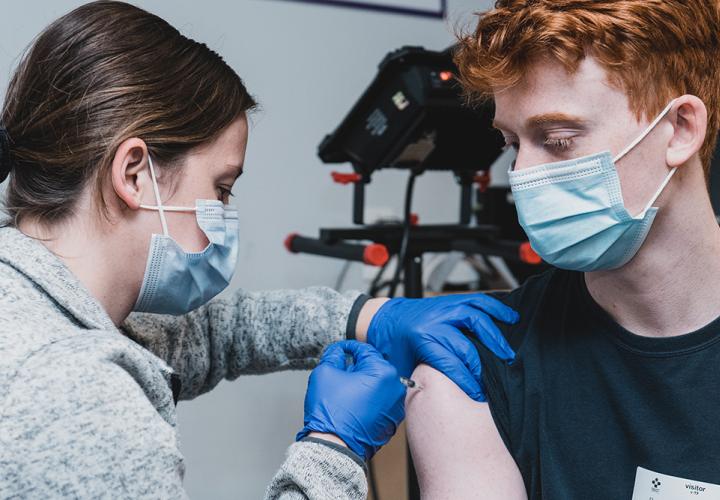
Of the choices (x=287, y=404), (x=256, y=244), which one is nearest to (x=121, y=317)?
(x=256, y=244)

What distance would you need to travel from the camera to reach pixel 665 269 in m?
1.12

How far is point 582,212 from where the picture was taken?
110cm

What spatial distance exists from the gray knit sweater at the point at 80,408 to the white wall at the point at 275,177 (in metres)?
1.25

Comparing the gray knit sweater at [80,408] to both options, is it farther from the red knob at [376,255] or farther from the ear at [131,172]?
the red knob at [376,255]

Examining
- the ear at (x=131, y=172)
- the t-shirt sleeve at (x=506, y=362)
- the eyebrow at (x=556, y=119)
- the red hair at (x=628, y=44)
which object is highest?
the red hair at (x=628, y=44)

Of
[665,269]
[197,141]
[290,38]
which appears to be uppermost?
[290,38]

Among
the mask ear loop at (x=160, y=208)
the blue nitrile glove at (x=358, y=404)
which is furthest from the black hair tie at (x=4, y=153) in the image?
the blue nitrile glove at (x=358, y=404)

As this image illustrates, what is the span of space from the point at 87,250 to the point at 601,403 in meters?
0.80

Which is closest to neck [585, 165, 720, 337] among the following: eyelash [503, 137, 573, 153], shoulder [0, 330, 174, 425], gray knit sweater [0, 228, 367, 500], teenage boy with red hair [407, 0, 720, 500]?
teenage boy with red hair [407, 0, 720, 500]

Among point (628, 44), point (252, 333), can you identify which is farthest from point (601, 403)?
point (252, 333)

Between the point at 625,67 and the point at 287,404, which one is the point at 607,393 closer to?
the point at 625,67

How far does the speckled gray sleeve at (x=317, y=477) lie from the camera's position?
3.35 feet

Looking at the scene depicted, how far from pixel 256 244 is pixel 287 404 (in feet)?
1.83

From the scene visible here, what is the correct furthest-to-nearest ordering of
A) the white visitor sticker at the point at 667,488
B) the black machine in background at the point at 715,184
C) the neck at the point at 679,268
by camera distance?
the black machine in background at the point at 715,184 → the neck at the point at 679,268 → the white visitor sticker at the point at 667,488
